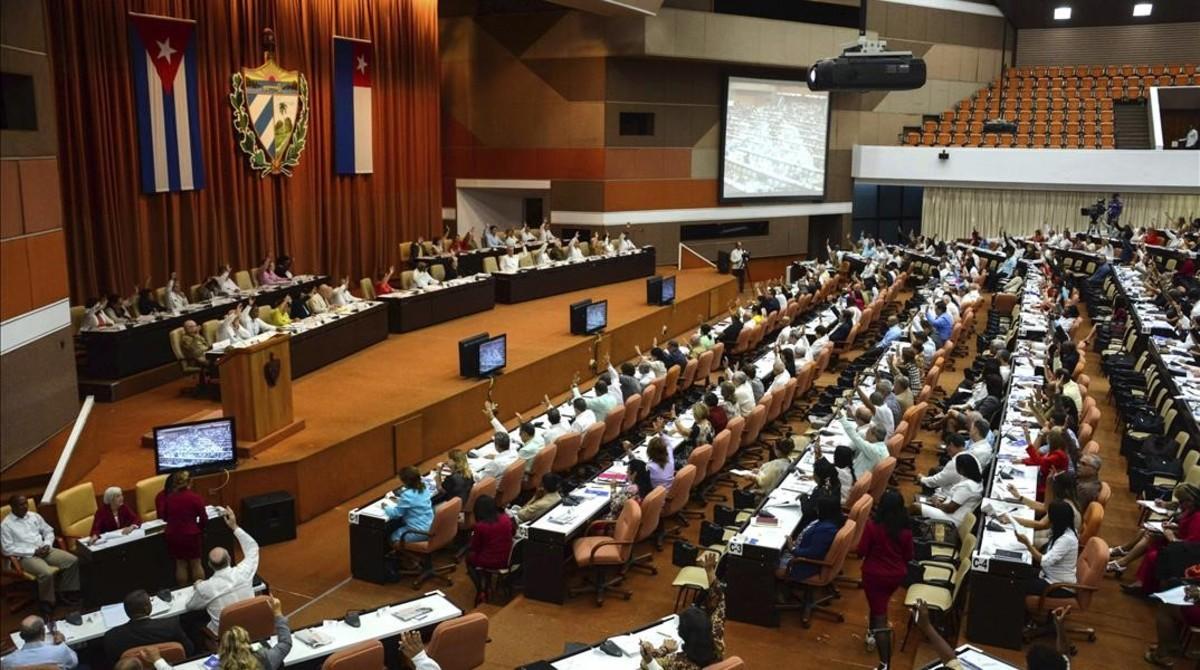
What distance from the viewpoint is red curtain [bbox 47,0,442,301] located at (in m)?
14.0

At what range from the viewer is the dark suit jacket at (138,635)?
231 inches

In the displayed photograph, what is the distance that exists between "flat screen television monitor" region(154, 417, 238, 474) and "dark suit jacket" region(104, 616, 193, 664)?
11.2 ft

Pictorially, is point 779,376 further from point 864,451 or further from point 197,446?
point 197,446

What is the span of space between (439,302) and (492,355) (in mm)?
4181

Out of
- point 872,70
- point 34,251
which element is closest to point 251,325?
point 34,251

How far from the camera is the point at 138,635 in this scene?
5938 millimetres

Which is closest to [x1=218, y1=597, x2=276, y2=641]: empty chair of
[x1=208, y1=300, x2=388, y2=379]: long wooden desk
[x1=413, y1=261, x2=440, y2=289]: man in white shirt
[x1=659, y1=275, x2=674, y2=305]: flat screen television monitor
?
[x1=208, y1=300, x2=388, y2=379]: long wooden desk

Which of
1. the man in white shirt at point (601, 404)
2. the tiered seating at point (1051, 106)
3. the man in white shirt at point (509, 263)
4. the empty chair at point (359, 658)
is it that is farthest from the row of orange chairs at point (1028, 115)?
the empty chair at point (359, 658)

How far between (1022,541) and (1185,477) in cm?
304

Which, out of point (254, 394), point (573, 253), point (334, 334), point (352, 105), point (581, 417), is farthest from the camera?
point (573, 253)

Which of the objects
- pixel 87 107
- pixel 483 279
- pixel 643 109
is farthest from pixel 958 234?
pixel 87 107

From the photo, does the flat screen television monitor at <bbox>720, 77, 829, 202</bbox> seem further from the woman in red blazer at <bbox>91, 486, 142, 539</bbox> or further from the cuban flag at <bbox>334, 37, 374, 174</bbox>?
the woman in red blazer at <bbox>91, 486, 142, 539</bbox>

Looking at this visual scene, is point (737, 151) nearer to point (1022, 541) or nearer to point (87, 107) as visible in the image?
point (87, 107)

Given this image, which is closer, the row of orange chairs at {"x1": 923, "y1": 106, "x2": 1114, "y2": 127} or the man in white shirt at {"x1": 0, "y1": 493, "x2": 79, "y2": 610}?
the man in white shirt at {"x1": 0, "y1": 493, "x2": 79, "y2": 610}
